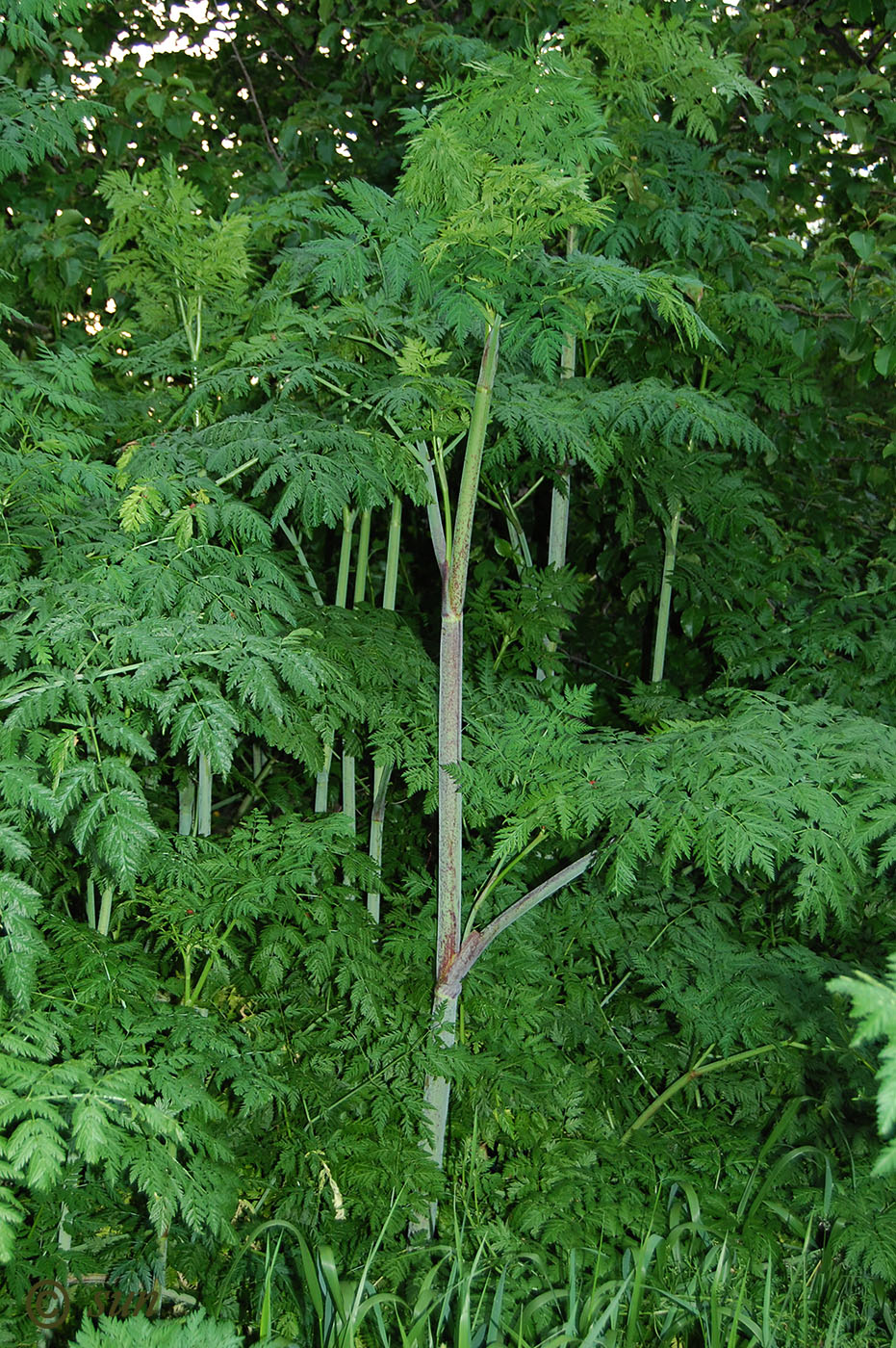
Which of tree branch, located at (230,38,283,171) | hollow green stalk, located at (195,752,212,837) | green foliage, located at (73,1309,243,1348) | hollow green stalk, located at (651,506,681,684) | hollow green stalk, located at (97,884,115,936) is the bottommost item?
green foliage, located at (73,1309,243,1348)

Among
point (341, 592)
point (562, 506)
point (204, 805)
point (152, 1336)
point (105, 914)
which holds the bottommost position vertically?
point (152, 1336)

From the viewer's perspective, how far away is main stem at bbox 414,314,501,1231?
6.86 ft

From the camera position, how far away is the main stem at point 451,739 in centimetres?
209

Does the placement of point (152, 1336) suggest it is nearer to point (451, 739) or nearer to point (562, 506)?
point (451, 739)

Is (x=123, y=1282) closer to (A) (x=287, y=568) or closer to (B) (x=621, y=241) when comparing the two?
(A) (x=287, y=568)

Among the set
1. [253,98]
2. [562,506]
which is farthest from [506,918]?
[253,98]

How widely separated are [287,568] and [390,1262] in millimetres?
1463

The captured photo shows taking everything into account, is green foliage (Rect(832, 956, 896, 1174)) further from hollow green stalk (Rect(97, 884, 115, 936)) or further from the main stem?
hollow green stalk (Rect(97, 884, 115, 936))

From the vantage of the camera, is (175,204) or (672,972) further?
(672,972)

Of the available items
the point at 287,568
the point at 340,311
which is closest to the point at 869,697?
the point at 287,568

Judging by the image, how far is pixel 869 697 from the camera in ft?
9.41

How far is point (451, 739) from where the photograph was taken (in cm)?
220

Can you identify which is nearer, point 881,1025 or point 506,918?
point 881,1025

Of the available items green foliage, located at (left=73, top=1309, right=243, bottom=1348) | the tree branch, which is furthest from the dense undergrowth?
the tree branch
